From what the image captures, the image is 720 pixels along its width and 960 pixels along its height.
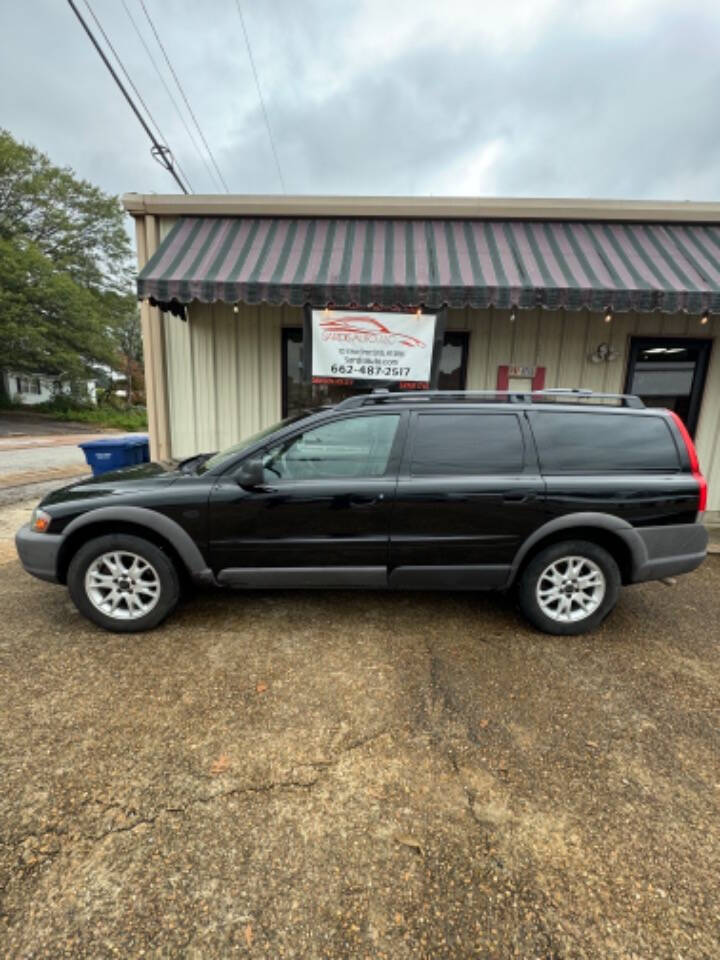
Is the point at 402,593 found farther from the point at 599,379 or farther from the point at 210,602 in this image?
the point at 599,379

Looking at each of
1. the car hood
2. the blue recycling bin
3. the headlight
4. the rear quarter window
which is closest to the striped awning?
the blue recycling bin

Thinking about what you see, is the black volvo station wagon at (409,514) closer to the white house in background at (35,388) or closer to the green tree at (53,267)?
the green tree at (53,267)

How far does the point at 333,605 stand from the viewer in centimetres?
378

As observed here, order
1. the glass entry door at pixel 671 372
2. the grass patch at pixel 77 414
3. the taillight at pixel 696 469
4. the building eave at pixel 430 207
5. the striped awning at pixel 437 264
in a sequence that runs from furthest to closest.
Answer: the grass patch at pixel 77 414 < the glass entry door at pixel 671 372 < the building eave at pixel 430 207 < the striped awning at pixel 437 264 < the taillight at pixel 696 469

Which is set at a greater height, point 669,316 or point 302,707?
point 669,316

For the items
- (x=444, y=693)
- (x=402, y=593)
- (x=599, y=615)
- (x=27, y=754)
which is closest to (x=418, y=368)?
(x=402, y=593)

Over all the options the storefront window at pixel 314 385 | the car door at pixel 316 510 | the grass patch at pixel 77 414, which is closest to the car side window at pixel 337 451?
the car door at pixel 316 510

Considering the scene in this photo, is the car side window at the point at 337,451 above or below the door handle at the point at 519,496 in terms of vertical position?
above

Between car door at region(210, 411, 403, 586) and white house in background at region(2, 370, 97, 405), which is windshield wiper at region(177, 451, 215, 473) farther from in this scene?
A: white house in background at region(2, 370, 97, 405)

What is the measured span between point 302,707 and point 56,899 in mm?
1236

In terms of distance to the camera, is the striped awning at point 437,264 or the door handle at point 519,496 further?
the striped awning at point 437,264

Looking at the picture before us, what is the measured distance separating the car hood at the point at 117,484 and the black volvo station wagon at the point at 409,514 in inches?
0.7

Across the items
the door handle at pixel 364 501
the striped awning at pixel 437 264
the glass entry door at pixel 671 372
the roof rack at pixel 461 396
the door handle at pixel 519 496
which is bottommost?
the door handle at pixel 364 501

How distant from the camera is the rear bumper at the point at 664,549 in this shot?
130 inches
